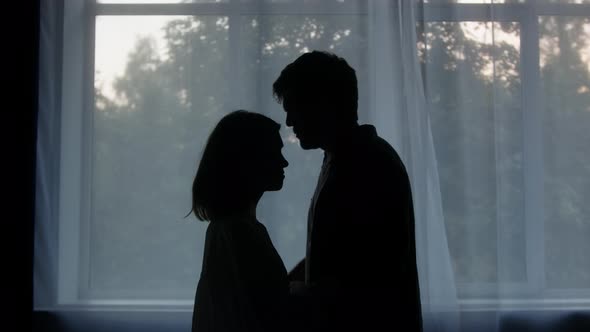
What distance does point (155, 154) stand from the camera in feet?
8.72

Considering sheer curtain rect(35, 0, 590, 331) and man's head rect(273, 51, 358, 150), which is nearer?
man's head rect(273, 51, 358, 150)

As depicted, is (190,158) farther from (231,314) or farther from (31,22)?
(231,314)

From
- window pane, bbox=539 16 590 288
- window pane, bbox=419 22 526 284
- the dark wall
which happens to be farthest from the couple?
window pane, bbox=539 16 590 288

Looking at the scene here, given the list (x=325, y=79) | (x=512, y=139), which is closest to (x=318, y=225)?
(x=325, y=79)

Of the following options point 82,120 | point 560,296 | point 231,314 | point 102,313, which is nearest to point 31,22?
point 82,120

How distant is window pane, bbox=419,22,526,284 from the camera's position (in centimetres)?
260

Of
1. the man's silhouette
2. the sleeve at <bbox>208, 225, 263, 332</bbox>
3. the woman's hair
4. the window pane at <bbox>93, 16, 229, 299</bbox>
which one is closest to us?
the man's silhouette

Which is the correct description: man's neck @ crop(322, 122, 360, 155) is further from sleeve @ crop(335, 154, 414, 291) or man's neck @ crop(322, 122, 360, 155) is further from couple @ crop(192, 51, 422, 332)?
sleeve @ crop(335, 154, 414, 291)

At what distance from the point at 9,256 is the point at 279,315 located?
5.49ft

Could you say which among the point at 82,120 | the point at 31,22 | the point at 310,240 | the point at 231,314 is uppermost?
the point at 31,22

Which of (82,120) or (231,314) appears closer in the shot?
(231,314)

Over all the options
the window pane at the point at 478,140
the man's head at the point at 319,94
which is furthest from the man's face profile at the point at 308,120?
the window pane at the point at 478,140

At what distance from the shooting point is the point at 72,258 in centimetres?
266

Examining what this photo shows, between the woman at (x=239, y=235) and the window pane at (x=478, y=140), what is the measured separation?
1.23 m
